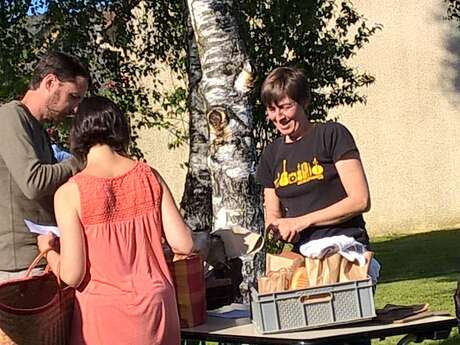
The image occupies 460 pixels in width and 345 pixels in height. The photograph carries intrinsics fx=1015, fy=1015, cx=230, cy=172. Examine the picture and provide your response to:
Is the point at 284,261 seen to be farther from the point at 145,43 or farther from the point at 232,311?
the point at 145,43

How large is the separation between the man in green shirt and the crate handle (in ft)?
3.21

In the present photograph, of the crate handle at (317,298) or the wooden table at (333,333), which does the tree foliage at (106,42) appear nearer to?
the wooden table at (333,333)

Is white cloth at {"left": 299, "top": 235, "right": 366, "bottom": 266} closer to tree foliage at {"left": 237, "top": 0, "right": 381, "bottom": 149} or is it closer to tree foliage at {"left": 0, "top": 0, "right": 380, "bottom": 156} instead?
tree foliage at {"left": 0, "top": 0, "right": 380, "bottom": 156}

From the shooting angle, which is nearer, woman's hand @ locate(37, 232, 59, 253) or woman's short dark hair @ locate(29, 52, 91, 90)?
woman's hand @ locate(37, 232, 59, 253)

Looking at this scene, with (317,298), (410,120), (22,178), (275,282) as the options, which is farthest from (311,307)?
(410,120)

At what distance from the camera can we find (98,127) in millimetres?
3539

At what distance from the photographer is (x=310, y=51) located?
10.2 meters

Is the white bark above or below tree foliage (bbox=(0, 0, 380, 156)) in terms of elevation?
below

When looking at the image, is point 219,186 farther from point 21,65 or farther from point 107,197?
A: point 21,65

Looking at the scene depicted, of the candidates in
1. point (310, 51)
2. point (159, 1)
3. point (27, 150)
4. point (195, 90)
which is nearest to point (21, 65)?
point (159, 1)

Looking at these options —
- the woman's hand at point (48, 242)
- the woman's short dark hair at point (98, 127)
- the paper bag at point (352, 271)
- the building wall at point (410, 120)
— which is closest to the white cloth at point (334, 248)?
the paper bag at point (352, 271)

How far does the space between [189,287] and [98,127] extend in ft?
2.68

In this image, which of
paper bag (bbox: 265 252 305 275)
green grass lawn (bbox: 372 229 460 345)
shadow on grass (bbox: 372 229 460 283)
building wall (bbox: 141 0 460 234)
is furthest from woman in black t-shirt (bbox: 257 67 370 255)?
building wall (bbox: 141 0 460 234)

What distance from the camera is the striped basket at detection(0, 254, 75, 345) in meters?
3.48
